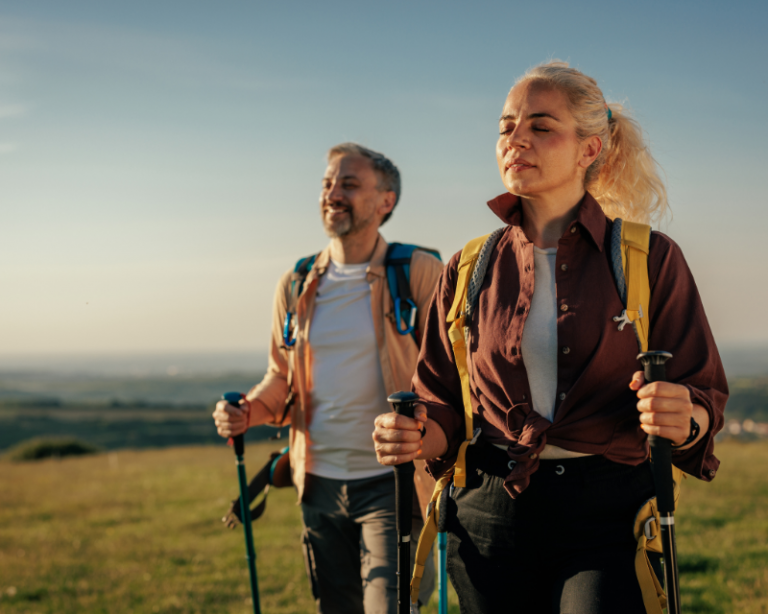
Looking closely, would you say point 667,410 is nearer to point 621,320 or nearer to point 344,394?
point 621,320

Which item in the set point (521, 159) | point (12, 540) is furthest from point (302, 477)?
point (12, 540)

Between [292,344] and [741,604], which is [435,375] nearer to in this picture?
[292,344]

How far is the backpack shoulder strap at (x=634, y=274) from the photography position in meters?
2.41

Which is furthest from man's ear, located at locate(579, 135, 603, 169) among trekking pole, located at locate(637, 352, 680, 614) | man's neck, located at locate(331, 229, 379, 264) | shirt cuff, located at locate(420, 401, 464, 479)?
man's neck, located at locate(331, 229, 379, 264)

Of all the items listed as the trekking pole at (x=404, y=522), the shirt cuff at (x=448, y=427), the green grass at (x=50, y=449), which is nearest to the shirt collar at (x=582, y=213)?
the shirt cuff at (x=448, y=427)

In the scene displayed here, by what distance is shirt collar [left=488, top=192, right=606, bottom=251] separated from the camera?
258 cm

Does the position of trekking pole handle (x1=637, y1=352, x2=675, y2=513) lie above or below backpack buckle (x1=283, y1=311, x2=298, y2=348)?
below

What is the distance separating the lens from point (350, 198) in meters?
4.78

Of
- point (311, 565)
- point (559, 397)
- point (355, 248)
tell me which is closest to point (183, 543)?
point (311, 565)

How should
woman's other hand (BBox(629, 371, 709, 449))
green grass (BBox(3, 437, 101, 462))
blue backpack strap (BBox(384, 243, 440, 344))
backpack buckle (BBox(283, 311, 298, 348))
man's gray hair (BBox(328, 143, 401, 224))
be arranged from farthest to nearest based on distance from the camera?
green grass (BBox(3, 437, 101, 462)), man's gray hair (BBox(328, 143, 401, 224)), backpack buckle (BBox(283, 311, 298, 348)), blue backpack strap (BBox(384, 243, 440, 344)), woman's other hand (BBox(629, 371, 709, 449))

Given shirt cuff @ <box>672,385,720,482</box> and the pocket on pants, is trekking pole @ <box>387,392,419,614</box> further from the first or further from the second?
the pocket on pants

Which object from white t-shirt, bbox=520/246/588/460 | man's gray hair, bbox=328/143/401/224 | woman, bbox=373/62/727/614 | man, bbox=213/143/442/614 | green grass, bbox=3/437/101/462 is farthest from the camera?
green grass, bbox=3/437/101/462

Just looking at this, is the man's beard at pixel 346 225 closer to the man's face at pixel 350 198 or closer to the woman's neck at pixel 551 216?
the man's face at pixel 350 198

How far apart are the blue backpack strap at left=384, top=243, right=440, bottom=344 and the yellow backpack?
136cm
